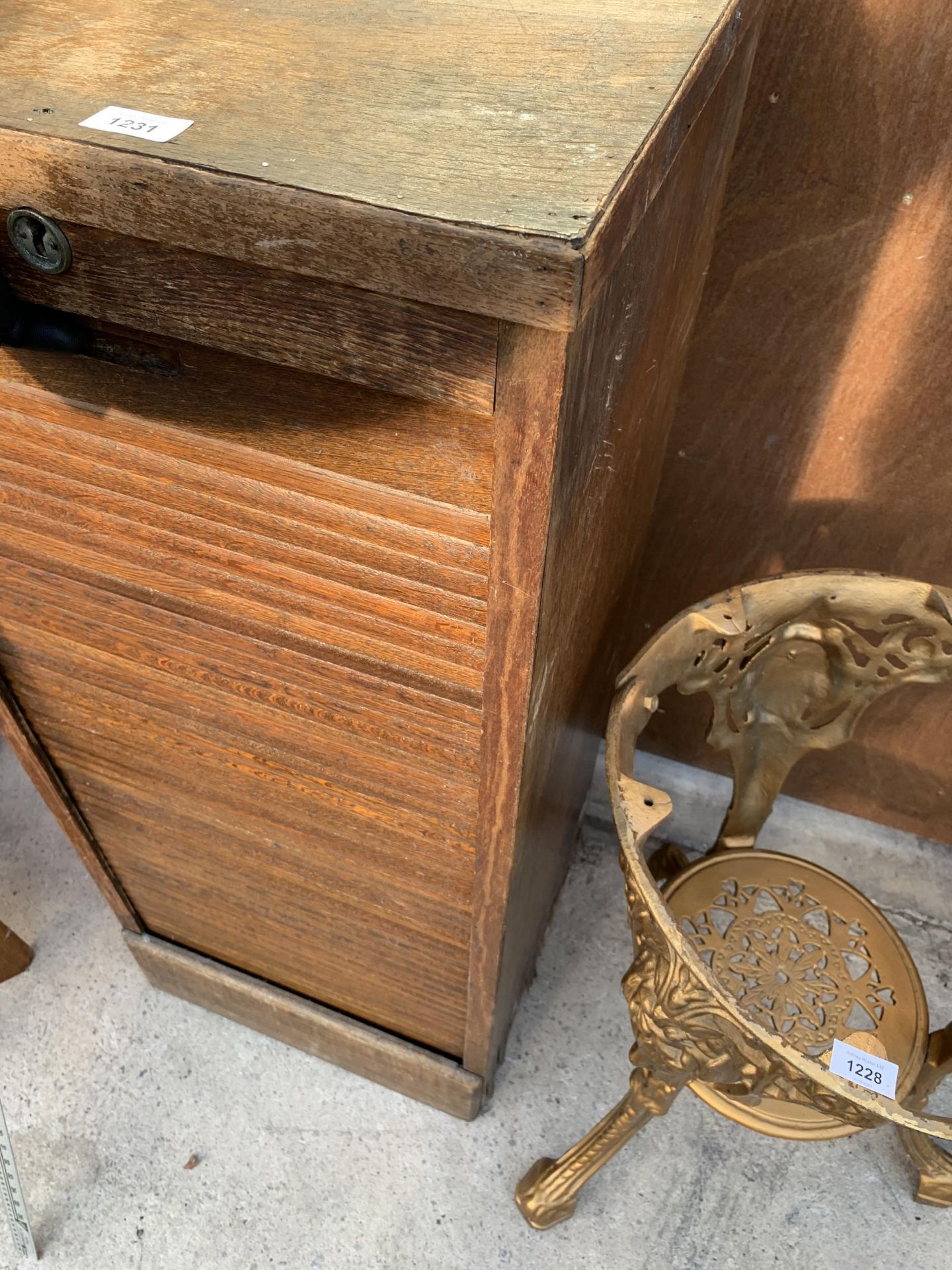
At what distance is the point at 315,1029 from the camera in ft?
3.88

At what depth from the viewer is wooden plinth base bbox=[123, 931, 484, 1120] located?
1.13m

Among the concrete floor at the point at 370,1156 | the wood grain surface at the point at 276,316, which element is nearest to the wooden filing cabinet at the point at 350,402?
the wood grain surface at the point at 276,316

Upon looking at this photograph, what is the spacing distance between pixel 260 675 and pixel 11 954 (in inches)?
33.4

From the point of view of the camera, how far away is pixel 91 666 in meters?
0.81

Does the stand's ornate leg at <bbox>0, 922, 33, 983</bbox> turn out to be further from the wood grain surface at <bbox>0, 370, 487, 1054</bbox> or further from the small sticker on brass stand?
the small sticker on brass stand

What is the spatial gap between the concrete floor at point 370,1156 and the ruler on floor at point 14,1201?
3 cm

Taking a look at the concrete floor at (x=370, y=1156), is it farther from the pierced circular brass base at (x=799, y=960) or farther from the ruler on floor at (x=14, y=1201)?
the pierced circular brass base at (x=799, y=960)

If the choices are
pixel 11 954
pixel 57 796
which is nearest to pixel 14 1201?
pixel 11 954

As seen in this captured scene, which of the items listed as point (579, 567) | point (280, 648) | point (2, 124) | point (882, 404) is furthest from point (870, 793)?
point (2, 124)

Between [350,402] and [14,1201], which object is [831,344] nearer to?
[350,402]

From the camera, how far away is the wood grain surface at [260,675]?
585mm

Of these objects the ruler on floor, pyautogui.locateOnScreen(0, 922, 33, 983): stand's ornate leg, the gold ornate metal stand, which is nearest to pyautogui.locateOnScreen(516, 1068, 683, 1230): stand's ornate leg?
the gold ornate metal stand

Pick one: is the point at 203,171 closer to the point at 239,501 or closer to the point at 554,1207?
the point at 239,501

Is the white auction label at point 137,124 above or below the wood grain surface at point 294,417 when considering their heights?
above
